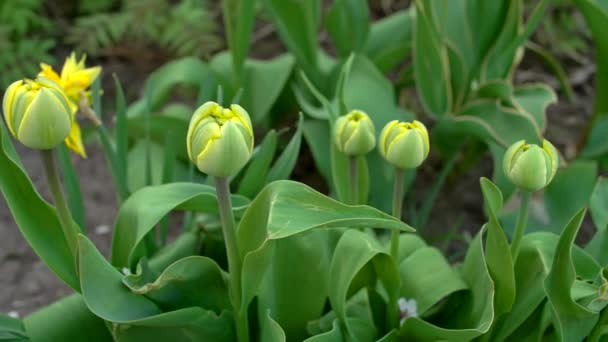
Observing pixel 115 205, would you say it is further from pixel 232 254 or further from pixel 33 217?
pixel 232 254

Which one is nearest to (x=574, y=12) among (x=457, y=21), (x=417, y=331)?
(x=457, y=21)

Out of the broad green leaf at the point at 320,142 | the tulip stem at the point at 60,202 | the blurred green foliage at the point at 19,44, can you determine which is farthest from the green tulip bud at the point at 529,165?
the blurred green foliage at the point at 19,44

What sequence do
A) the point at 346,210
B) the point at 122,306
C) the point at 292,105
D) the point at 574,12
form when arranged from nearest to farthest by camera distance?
the point at 346,210 < the point at 122,306 < the point at 292,105 < the point at 574,12

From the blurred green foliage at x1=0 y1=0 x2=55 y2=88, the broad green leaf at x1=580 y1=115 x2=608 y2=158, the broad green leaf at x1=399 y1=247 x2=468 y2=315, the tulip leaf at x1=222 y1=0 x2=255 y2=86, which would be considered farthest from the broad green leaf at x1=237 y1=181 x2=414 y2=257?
the blurred green foliage at x1=0 y1=0 x2=55 y2=88

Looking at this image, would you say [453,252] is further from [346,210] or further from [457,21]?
[346,210]

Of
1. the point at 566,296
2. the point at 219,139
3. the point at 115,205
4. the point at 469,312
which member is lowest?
the point at 115,205

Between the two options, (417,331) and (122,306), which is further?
(417,331)

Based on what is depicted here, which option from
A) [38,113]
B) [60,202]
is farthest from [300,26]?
[38,113]
